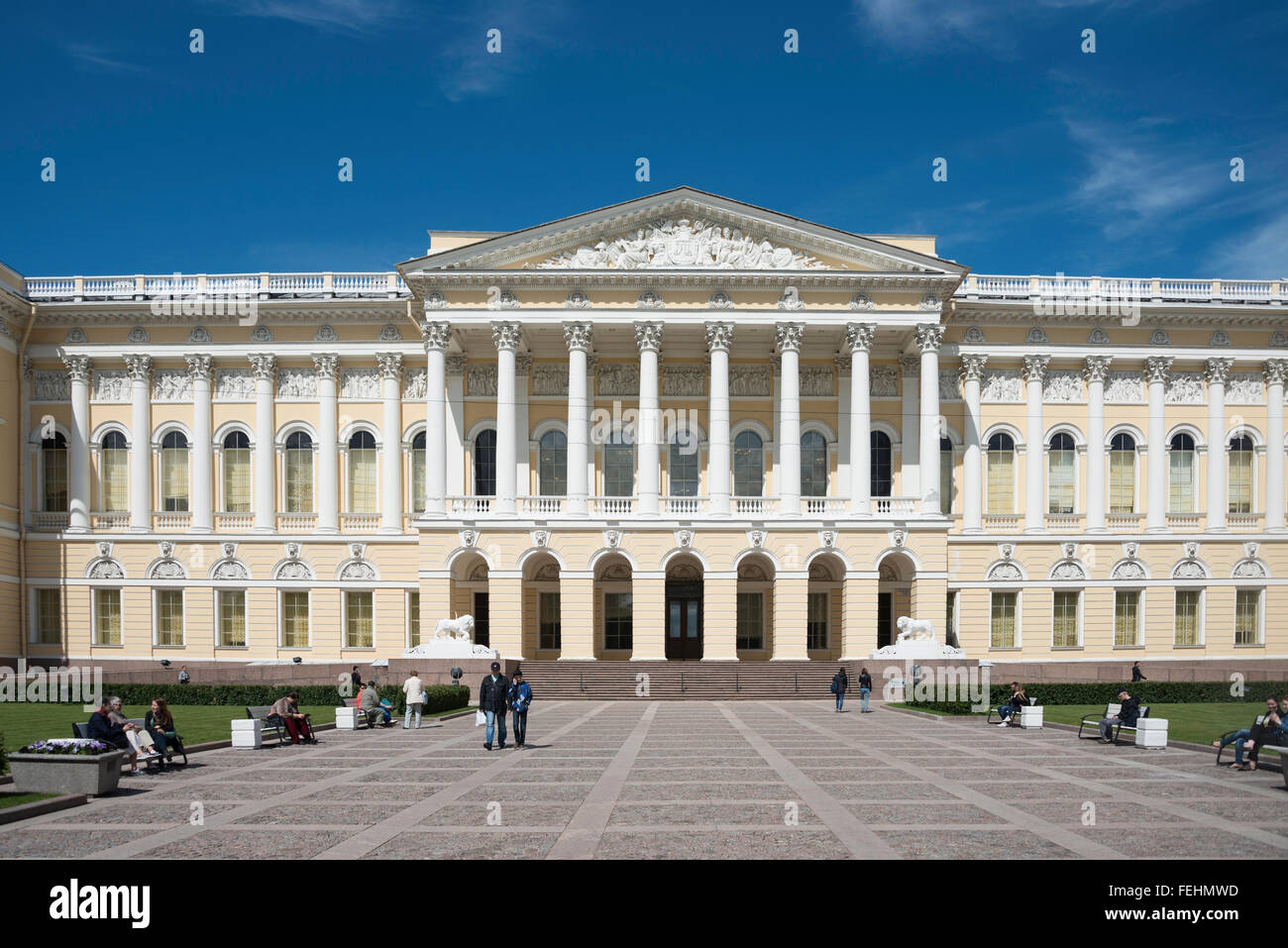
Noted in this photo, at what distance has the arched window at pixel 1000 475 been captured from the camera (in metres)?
49.4

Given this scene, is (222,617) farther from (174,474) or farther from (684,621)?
(684,621)

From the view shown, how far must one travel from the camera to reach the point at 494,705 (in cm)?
2183

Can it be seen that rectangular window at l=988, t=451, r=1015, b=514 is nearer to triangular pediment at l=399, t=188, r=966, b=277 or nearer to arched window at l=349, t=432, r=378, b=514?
triangular pediment at l=399, t=188, r=966, b=277

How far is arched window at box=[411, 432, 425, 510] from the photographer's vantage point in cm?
4953

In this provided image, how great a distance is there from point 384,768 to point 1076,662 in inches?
1398

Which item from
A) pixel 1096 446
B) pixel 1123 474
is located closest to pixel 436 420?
pixel 1096 446

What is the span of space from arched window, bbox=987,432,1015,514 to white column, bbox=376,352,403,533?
2835 cm

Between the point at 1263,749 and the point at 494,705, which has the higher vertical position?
the point at 494,705

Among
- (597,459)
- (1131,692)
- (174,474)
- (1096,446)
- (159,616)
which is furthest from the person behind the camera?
(174,474)

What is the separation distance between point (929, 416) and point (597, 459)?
15350mm

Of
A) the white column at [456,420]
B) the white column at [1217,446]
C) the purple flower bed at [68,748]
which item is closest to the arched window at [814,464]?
the white column at [456,420]

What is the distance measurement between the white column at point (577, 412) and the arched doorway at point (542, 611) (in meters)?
5.04

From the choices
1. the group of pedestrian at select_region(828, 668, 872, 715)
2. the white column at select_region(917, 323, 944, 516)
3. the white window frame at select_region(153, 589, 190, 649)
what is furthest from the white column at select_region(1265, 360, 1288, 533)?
the white window frame at select_region(153, 589, 190, 649)

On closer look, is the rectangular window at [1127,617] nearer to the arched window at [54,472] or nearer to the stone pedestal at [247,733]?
the stone pedestal at [247,733]
